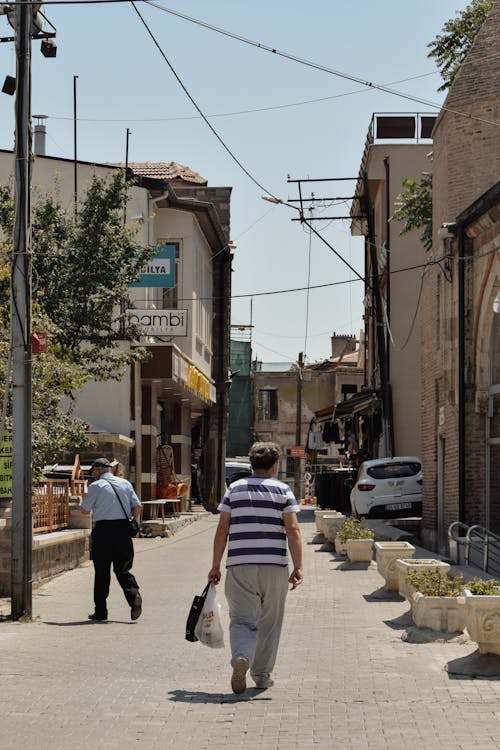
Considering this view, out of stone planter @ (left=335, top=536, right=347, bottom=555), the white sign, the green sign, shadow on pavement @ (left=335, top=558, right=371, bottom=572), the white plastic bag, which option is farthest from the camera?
the white sign

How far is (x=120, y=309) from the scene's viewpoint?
2764 cm

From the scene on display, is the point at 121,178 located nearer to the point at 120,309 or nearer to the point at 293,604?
the point at 120,309

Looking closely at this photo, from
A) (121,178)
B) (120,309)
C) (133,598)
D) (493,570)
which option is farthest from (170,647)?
(120,309)

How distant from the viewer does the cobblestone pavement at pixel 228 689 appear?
23.5ft

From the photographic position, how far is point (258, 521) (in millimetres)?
8836

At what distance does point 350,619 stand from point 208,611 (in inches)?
168

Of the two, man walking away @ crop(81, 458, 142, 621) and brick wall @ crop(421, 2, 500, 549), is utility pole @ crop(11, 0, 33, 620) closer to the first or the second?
man walking away @ crop(81, 458, 142, 621)

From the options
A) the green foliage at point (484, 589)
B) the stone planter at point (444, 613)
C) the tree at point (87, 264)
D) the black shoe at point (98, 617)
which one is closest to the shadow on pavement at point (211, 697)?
the green foliage at point (484, 589)

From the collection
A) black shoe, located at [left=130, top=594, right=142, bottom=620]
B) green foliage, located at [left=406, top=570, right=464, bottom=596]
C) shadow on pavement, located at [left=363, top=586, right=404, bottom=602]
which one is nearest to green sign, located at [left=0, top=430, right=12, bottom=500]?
black shoe, located at [left=130, top=594, right=142, bottom=620]

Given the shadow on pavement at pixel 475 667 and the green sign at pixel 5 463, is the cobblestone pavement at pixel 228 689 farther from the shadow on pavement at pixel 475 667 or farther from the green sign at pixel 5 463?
the green sign at pixel 5 463

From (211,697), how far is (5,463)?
7242mm

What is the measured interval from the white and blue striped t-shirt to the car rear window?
21.7m

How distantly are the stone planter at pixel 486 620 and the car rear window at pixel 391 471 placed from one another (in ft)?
69.2

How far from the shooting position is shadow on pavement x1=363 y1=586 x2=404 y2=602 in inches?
583
